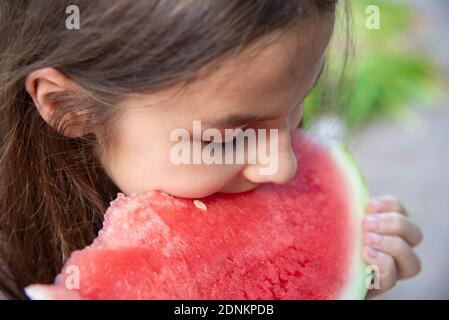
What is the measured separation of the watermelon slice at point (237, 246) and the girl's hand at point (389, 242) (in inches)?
1.0

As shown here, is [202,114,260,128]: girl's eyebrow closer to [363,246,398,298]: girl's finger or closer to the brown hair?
the brown hair

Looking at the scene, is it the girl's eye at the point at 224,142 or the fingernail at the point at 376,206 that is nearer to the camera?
the girl's eye at the point at 224,142

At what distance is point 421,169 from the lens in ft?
7.84

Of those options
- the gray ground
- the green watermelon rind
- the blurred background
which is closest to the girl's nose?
the green watermelon rind

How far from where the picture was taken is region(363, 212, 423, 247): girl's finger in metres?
1.41

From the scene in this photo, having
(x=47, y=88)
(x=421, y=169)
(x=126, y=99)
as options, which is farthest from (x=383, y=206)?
(x=421, y=169)

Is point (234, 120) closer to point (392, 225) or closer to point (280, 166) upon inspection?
point (280, 166)

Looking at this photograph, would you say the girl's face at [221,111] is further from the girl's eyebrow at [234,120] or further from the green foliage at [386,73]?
the green foliage at [386,73]

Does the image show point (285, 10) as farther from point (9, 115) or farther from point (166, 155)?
point (9, 115)

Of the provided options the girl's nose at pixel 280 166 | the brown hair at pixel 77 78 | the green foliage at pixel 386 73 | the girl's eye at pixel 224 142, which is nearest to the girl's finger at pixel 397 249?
the girl's nose at pixel 280 166

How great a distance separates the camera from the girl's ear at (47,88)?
111 centimetres
